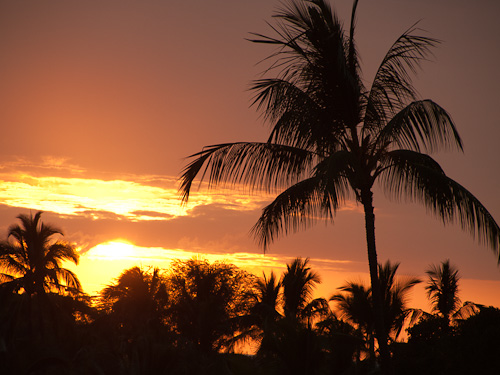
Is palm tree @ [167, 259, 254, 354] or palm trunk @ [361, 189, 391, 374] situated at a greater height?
palm trunk @ [361, 189, 391, 374]

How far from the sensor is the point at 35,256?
38.7 meters

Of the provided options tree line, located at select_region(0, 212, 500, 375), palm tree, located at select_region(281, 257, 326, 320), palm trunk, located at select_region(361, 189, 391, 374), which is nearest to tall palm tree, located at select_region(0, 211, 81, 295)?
tree line, located at select_region(0, 212, 500, 375)

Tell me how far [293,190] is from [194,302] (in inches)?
920

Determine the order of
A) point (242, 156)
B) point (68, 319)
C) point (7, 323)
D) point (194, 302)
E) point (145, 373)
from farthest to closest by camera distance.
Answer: point (68, 319)
point (194, 302)
point (7, 323)
point (145, 373)
point (242, 156)

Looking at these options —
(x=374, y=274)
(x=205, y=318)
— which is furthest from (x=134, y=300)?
(x=374, y=274)

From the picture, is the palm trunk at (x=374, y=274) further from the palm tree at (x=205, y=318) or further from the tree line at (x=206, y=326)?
the palm tree at (x=205, y=318)

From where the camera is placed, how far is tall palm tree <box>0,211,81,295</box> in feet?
125

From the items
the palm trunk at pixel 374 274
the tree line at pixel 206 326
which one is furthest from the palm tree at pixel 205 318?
the palm trunk at pixel 374 274

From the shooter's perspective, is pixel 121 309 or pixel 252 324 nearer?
pixel 252 324

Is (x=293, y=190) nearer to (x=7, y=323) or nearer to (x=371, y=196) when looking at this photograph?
(x=371, y=196)

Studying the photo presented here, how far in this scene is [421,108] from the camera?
12391 mm

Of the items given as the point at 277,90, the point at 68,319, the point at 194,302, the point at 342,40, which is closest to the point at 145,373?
the point at 277,90

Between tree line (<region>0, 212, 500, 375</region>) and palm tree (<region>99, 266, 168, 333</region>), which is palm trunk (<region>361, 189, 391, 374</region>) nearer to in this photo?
tree line (<region>0, 212, 500, 375</region>)

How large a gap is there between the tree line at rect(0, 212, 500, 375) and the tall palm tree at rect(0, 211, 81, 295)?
0.22 feet
